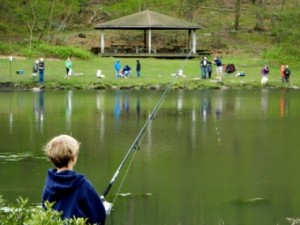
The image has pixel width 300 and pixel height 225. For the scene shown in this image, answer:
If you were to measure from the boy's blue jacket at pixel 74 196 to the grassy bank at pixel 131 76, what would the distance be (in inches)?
1216

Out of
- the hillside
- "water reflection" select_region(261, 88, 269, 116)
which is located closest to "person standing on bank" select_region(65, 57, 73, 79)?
the hillside

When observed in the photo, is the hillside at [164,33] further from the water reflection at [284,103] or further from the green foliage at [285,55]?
the water reflection at [284,103]

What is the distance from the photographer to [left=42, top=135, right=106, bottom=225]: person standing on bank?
5.44 m

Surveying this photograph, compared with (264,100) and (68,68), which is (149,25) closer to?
(68,68)

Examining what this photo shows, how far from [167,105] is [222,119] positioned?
5.29 m

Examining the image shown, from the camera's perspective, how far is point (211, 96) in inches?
1310

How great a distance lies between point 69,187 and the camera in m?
5.45

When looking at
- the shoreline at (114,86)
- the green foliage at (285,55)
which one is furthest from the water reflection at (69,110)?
the green foliage at (285,55)

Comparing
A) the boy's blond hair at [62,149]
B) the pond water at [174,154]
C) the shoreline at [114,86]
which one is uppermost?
the boy's blond hair at [62,149]

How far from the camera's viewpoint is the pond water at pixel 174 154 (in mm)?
12336

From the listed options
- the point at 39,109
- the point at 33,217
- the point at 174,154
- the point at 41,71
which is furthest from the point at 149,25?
the point at 33,217

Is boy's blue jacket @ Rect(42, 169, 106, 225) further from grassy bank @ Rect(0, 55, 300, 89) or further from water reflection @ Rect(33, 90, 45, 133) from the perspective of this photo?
grassy bank @ Rect(0, 55, 300, 89)

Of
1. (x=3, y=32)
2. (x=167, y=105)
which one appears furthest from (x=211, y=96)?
(x=3, y=32)

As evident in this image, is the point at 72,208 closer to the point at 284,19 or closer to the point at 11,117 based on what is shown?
the point at 11,117
